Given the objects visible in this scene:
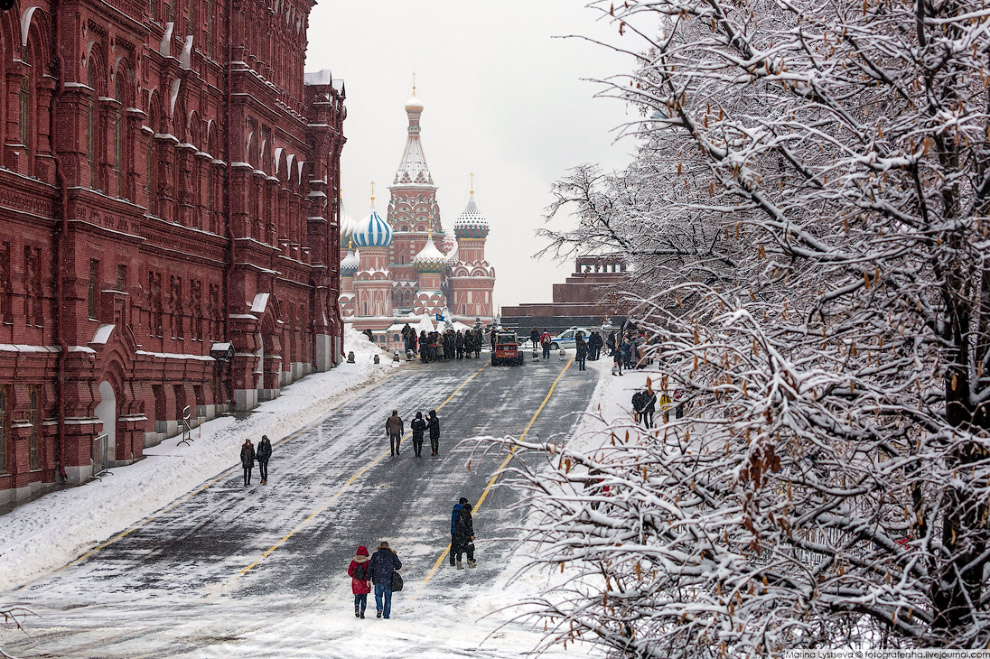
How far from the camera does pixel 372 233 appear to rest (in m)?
146

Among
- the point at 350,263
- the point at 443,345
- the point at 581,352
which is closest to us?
the point at 581,352

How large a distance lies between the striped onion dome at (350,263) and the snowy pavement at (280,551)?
341 ft

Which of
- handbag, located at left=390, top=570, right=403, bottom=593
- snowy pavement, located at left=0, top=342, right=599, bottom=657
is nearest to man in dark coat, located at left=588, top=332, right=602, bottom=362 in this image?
snowy pavement, located at left=0, top=342, right=599, bottom=657

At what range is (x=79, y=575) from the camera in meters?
25.0

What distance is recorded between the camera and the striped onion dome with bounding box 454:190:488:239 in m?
149

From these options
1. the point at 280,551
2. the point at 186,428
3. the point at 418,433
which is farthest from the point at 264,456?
the point at 280,551

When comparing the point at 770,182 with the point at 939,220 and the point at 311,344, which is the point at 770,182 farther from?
the point at 311,344

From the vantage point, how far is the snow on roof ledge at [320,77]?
60.2 meters

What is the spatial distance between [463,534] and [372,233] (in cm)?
12229

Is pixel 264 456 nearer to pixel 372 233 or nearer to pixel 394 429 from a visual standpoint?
pixel 394 429

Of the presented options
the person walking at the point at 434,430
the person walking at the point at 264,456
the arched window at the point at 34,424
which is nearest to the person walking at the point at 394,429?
the person walking at the point at 434,430

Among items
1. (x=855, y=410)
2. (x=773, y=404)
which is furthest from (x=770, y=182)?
(x=773, y=404)

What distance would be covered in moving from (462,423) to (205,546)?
17.2m

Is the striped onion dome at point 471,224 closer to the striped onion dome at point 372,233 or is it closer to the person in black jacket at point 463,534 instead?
the striped onion dome at point 372,233
